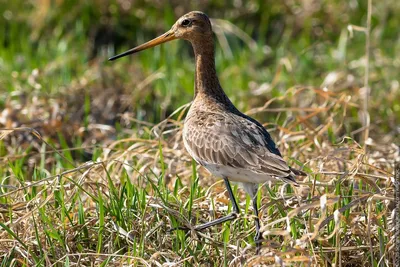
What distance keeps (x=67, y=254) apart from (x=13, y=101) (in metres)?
3.55

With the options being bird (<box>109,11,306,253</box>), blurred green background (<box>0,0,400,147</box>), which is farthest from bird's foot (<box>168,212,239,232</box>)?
blurred green background (<box>0,0,400,147</box>)

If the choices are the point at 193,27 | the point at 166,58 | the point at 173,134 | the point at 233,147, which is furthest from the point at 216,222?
the point at 166,58

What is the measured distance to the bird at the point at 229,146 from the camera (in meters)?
4.88

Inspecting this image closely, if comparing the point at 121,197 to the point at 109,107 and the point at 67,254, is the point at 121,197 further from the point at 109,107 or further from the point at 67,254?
the point at 109,107

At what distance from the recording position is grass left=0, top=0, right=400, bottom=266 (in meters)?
4.66

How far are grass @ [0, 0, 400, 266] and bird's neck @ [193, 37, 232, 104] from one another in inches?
11.1

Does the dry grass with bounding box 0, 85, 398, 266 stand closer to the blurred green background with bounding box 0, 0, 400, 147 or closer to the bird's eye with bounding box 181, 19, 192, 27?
the bird's eye with bounding box 181, 19, 192, 27

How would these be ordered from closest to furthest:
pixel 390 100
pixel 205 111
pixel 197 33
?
pixel 205 111 → pixel 197 33 → pixel 390 100

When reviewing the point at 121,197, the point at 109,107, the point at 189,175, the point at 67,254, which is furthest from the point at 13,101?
the point at 67,254

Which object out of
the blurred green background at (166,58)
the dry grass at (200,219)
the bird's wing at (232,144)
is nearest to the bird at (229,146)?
the bird's wing at (232,144)

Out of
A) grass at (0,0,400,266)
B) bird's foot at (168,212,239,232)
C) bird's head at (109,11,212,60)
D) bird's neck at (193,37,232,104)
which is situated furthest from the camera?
bird's head at (109,11,212,60)

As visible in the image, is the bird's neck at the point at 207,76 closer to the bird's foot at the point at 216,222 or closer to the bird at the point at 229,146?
the bird at the point at 229,146

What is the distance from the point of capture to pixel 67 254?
4418 mm

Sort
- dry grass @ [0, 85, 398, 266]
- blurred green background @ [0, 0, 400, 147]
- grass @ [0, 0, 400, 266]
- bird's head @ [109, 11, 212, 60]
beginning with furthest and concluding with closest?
blurred green background @ [0, 0, 400, 147], bird's head @ [109, 11, 212, 60], grass @ [0, 0, 400, 266], dry grass @ [0, 85, 398, 266]
